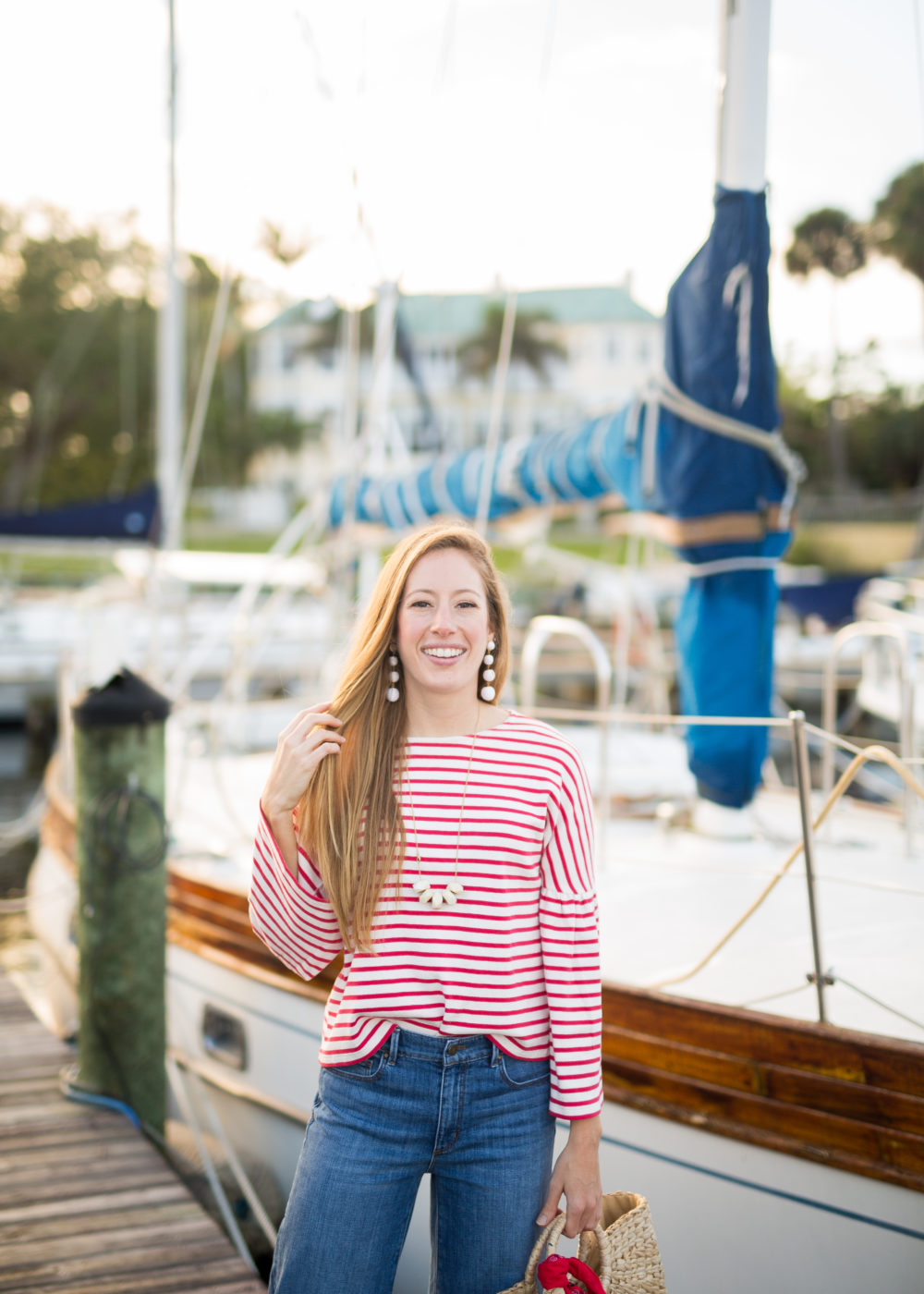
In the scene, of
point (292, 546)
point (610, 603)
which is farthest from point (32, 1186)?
point (610, 603)

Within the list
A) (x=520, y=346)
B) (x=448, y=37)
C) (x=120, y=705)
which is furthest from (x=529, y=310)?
(x=120, y=705)

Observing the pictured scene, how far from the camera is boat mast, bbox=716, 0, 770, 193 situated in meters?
3.37

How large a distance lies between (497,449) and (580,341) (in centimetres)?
4038

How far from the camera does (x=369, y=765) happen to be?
1730 millimetres

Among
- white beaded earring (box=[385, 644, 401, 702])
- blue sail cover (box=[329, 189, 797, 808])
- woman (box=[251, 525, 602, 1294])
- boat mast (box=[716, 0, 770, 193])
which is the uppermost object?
boat mast (box=[716, 0, 770, 193])

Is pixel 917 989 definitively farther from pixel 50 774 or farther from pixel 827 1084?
pixel 50 774

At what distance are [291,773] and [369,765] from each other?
0.42 feet

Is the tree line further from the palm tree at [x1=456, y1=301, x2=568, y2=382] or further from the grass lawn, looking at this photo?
the palm tree at [x1=456, y1=301, x2=568, y2=382]

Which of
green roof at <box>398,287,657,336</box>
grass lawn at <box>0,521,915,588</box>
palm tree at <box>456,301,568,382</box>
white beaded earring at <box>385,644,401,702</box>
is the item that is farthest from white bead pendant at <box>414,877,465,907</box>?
palm tree at <box>456,301,568,382</box>

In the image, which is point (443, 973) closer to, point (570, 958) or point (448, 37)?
point (570, 958)

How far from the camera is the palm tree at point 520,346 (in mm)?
44844

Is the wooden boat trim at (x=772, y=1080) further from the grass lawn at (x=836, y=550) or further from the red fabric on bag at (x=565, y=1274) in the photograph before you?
the grass lawn at (x=836, y=550)

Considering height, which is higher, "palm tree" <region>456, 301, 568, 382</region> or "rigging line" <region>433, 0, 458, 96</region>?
"palm tree" <region>456, 301, 568, 382</region>

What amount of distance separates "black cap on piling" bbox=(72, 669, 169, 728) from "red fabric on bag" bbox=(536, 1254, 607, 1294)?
2.35 m
